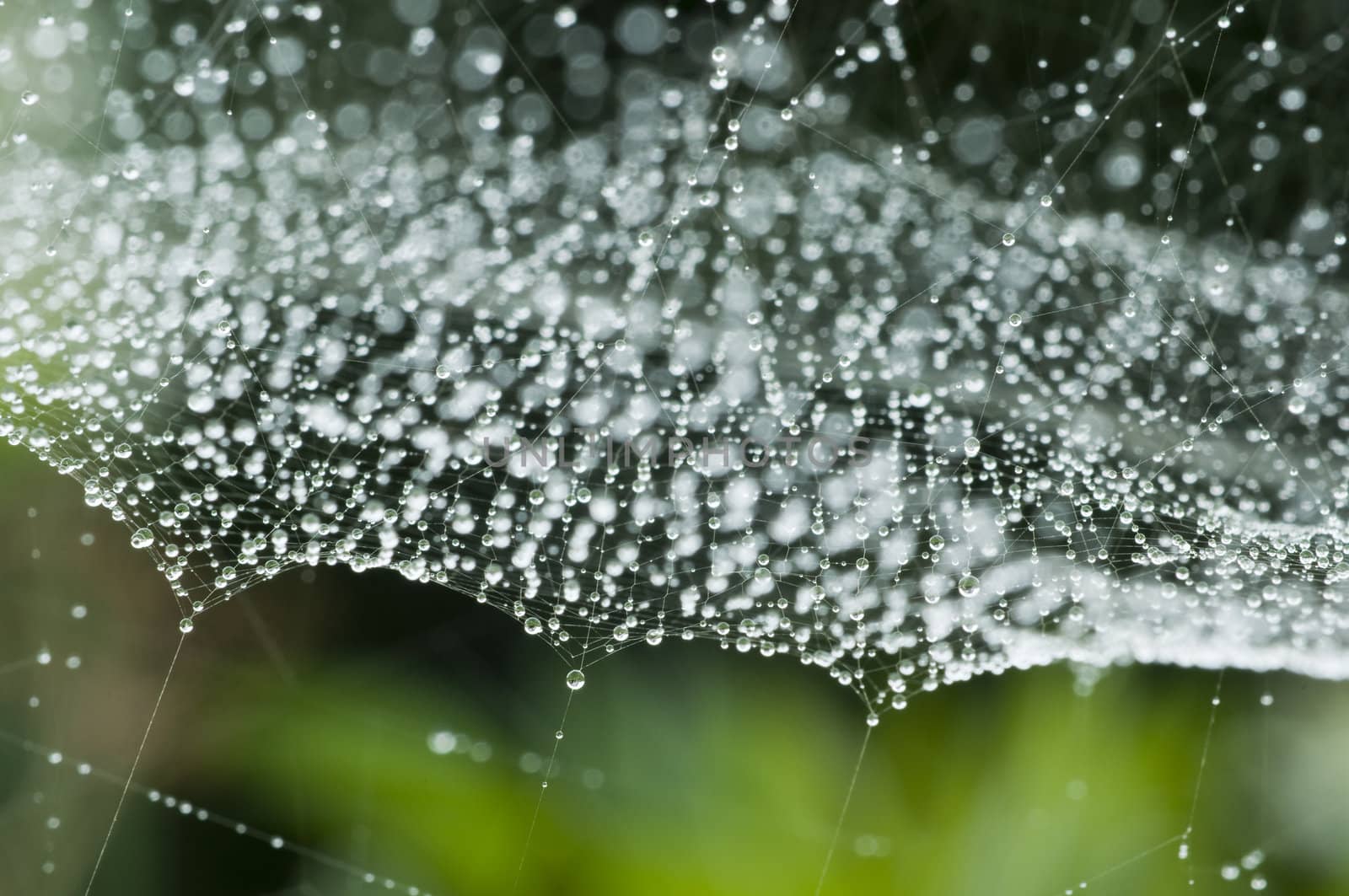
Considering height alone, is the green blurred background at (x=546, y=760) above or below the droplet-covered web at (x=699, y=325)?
below

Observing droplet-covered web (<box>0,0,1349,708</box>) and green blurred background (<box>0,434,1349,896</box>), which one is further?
green blurred background (<box>0,434,1349,896</box>)

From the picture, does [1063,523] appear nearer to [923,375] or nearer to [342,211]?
[923,375]

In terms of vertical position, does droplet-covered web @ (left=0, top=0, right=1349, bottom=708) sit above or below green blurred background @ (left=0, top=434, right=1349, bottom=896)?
above

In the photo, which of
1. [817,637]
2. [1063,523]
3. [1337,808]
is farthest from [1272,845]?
[817,637]

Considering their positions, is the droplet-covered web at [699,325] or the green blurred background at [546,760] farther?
the green blurred background at [546,760]
